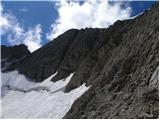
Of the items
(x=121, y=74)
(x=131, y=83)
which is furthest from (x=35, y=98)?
(x=131, y=83)

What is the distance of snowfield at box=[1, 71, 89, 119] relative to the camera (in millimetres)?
41531

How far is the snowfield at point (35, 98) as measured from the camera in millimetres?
41531

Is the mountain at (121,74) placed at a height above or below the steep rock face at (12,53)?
below

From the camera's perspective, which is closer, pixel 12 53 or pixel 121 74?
pixel 121 74

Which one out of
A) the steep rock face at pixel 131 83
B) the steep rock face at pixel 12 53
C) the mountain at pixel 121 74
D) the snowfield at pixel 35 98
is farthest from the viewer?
the steep rock face at pixel 12 53

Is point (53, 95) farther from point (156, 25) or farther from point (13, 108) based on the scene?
point (156, 25)

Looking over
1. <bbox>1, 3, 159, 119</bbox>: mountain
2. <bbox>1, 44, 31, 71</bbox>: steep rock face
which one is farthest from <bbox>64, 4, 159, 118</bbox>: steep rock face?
<bbox>1, 44, 31, 71</bbox>: steep rock face

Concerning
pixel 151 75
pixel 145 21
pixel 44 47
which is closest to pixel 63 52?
pixel 44 47

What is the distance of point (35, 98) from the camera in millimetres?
53250

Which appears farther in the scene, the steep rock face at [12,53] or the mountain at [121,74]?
the steep rock face at [12,53]

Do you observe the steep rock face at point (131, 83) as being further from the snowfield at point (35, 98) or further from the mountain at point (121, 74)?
the snowfield at point (35, 98)

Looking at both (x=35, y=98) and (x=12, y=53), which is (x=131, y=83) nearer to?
(x=35, y=98)

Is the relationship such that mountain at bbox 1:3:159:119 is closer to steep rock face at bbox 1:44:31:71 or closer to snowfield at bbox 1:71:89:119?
snowfield at bbox 1:71:89:119

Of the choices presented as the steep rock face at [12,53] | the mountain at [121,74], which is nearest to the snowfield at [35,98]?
the mountain at [121,74]
